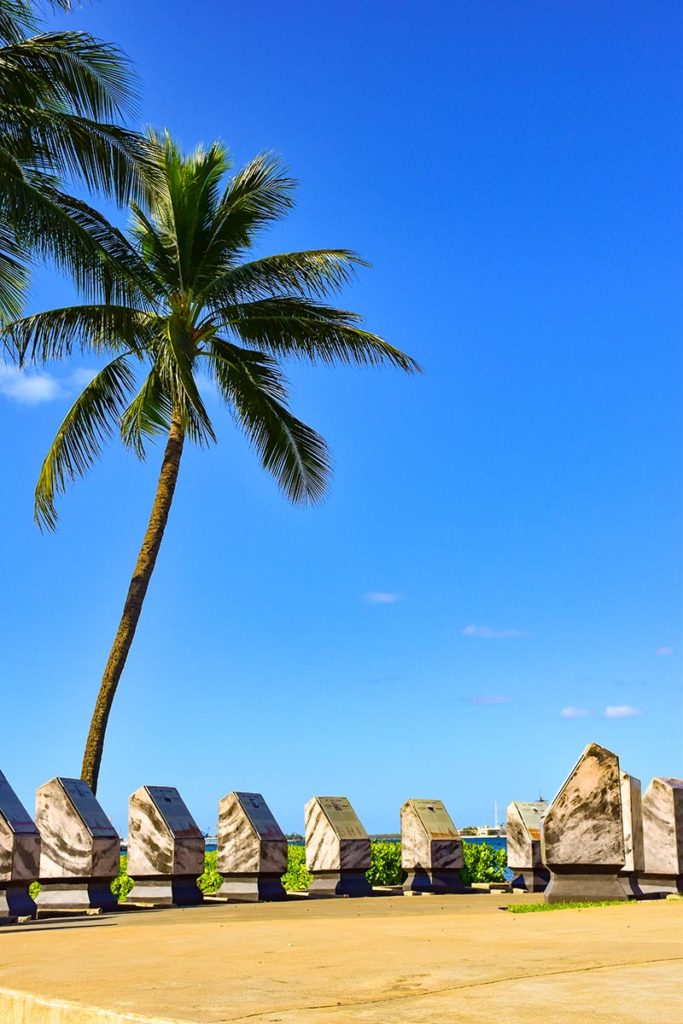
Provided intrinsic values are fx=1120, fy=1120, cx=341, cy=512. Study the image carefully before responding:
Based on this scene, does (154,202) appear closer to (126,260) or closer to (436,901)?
(126,260)

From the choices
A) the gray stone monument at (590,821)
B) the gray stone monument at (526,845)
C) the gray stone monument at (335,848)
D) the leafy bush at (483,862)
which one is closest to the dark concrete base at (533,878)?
the gray stone monument at (526,845)

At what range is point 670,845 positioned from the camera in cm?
1362

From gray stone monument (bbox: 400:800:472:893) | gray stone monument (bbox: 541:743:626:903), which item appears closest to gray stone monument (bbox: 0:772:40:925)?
gray stone monument (bbox: 541:743:626:903)

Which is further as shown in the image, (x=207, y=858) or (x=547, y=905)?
(x=207, y=858)

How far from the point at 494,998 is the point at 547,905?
7038 mm

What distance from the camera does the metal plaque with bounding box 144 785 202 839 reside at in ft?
46.3

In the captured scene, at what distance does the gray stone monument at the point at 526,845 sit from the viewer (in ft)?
54.6

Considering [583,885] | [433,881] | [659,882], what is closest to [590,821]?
[583,885]

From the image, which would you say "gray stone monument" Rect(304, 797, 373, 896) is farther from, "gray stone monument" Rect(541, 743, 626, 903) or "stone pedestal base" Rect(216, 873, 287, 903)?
"gray stone monument" Rect(541, 743, 626, 903)

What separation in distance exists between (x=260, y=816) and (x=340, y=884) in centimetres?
156

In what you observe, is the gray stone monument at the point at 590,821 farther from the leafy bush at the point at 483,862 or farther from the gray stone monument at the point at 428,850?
the leafy bush at the point at 483,862

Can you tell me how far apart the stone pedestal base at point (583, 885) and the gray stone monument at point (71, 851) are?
198 inches

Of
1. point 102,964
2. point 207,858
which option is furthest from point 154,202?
point 102,964

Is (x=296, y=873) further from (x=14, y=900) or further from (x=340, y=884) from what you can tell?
(x=14, y=900)
